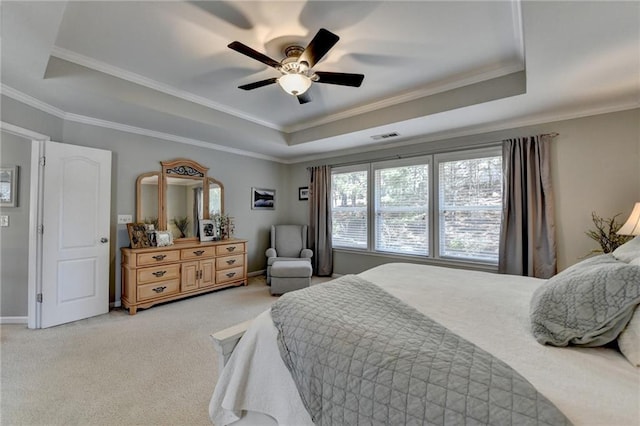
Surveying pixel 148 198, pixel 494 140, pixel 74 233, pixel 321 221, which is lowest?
pixel 74 233

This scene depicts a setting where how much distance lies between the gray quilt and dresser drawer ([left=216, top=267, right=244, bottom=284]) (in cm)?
314

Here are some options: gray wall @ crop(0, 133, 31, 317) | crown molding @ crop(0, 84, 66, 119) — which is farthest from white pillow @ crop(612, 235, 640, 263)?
gray wall @ crop(0, 133, 31, 317)

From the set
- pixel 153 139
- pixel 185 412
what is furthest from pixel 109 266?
pixel 185 412

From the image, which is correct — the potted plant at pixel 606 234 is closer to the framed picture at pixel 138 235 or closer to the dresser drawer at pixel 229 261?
the dresser drawer at pixel 229 261

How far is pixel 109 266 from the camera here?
136 inches

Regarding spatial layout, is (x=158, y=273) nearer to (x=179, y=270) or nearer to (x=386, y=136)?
(x=179, y=270)

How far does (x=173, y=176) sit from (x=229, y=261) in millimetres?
1512

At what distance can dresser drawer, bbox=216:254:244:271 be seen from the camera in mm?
4184

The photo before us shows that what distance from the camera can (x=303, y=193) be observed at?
5574 millimetres

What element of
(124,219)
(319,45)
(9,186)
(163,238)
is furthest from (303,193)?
(9,186)

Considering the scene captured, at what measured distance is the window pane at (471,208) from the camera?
358cm

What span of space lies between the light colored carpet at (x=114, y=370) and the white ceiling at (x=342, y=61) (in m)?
2.33

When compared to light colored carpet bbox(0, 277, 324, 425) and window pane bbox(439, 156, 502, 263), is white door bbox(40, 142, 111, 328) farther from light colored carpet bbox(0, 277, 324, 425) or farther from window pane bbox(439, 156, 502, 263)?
window pane bbox(439, 156, 502, 263)

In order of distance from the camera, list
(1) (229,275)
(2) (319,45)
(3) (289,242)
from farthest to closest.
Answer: (3) (289,242), (1) (229,275), (2) (319,45)
